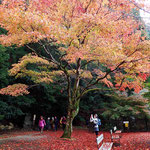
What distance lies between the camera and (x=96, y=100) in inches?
850

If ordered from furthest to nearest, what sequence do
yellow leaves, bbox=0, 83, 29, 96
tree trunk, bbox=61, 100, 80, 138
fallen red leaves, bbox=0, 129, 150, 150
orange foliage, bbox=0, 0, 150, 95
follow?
tree trunk, bbox=61, 100, 80, 138 → yellow leaves, bbox=0, 83, 29, 96 → fallen red leaves, bbox=0, 129, 150, 150 → orange foliage, bbox=0, 0, 150, 95

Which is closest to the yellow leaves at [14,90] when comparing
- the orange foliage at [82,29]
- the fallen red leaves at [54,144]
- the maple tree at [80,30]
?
the maple tree at [80,30]

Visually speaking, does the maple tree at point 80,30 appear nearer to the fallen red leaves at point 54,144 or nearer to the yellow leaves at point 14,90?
the yellow leaves at point 14,90

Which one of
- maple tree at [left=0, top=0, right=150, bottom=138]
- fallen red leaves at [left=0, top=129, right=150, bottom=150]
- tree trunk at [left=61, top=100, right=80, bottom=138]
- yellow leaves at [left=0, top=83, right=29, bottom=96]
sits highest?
maple tree at [left=0, top=0, right=150, bottom=138]

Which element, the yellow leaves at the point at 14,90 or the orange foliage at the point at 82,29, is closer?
the orange foliage at the point at 82,29

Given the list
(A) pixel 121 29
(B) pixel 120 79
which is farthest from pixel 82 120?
(A) pixel 121 29

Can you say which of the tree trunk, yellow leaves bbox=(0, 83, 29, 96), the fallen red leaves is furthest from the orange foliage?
the fallen red leaves

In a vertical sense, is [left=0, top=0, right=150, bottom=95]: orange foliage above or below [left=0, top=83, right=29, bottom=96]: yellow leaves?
above

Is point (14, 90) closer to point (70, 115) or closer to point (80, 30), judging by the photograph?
point (70, 115)

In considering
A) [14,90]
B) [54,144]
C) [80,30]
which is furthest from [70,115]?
[80,30]

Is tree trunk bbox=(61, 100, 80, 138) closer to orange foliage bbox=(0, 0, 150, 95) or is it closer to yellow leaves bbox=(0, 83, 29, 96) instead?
yellow leaves bbox=(0, 83, 29, 96)

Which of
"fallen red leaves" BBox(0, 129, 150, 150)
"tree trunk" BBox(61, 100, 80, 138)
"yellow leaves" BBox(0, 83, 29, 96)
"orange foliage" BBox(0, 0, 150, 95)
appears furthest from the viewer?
"tree trunk" BBox(61, 100, 80, 138)

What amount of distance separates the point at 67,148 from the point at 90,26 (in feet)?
18.6

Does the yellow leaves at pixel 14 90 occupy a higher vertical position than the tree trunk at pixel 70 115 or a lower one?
higher
